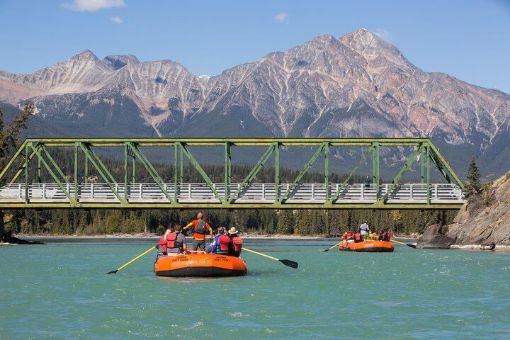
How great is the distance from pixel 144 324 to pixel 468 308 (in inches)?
447

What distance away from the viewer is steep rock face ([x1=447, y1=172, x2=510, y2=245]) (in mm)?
83250

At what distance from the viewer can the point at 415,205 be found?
80000mm

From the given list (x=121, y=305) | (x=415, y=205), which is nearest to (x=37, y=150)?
(x=415, y=205)

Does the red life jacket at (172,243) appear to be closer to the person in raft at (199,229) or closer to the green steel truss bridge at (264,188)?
the person in raft at (199,229)

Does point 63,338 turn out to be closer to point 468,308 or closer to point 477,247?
point 468,308

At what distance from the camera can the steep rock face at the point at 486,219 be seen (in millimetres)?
83250

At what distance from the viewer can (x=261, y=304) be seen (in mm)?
35062

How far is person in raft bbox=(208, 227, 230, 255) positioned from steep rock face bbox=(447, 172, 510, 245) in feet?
132

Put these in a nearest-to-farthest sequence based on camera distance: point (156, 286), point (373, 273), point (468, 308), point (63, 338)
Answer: point (63, 338)
point (468, 308)
point (156, 286)
point (373, 273)

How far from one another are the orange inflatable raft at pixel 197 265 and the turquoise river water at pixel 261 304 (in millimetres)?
748

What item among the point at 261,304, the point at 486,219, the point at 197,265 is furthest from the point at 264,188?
the point at 261,304

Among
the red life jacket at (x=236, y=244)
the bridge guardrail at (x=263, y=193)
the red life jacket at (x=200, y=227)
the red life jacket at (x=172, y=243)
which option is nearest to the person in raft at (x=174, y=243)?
the red life jacket at (x=172, y=243)

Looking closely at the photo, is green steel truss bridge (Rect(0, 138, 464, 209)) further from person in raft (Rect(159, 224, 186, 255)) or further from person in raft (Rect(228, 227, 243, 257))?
person in raft (Rect(228, 227, 243, 257))

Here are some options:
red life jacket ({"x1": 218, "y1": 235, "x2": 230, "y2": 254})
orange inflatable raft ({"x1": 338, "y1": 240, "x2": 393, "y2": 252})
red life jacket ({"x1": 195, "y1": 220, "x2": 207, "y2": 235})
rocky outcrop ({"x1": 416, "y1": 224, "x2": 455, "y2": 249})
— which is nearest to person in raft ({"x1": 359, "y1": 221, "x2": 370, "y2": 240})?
orange inflatable raft ({"x1": 338, "y1": 240, "x2": 393, "y2": 252})
